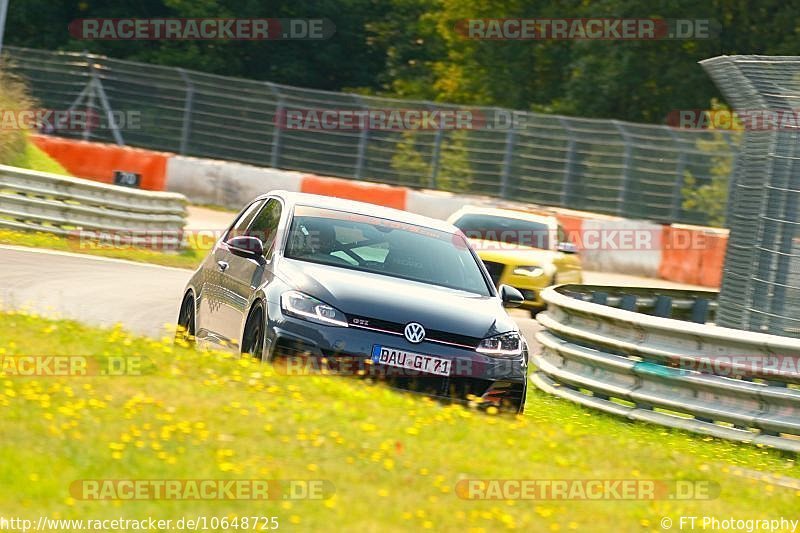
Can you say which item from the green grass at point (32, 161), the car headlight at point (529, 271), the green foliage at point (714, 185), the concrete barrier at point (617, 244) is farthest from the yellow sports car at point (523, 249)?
the green foliage at point (714, 185)

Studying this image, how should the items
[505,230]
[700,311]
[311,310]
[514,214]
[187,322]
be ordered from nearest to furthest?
[311,310], [187,322], [700,311], [505,230], [514,214]

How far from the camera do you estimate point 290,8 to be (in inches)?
2030

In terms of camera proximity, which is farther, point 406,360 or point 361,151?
point 361,151

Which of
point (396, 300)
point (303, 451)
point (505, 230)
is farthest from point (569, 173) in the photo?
point (303, 451)

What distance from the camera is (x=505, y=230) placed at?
72.9ft

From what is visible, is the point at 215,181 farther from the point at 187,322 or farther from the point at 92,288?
the point at 187,322

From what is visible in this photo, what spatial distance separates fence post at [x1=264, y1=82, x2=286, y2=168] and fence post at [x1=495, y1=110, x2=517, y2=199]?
17.5 feet

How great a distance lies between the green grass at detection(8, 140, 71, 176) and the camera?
25.1 metres

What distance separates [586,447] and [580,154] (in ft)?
77.1

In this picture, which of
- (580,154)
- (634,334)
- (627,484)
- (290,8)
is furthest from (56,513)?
(290,8)

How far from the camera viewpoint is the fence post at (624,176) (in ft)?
102

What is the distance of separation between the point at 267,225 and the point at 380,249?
102 centimetres

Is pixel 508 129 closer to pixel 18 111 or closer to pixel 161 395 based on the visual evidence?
pixel 18 111

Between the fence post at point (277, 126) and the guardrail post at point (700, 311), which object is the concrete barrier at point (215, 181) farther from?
the guardrail post at point (700, 311)
